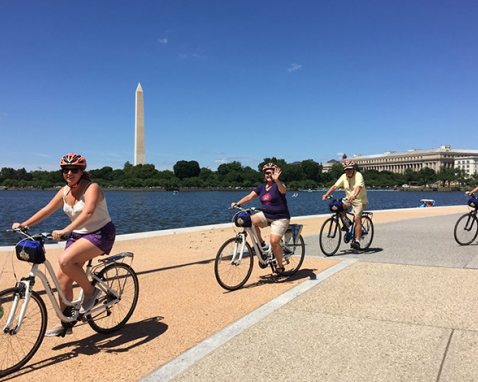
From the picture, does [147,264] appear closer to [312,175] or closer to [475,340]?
[475,340]

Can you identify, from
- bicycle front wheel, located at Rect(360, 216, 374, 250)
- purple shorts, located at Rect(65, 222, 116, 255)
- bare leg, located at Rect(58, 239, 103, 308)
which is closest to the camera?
bare leg, located at Rect(58, 239, 103, 308)

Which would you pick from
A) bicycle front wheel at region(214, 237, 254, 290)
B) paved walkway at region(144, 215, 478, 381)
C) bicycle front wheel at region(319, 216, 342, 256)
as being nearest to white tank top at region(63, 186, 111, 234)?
paved walkway at region(144, 215, 478, 381)

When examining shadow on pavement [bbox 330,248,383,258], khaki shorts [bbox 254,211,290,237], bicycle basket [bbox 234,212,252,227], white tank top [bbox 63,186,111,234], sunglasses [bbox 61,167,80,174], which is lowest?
shadow on pavement [bbox 330,248,383,258]

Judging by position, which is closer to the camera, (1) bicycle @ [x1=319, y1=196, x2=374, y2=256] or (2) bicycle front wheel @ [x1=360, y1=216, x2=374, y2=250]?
(1) bicycle @ [x1=319, y1=196, x2=374, y2=256]

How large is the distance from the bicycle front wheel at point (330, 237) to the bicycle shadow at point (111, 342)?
493 centimetres

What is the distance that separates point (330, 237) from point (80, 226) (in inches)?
242

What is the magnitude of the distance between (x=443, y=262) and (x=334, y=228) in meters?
2.23

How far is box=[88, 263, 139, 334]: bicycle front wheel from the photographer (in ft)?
15.2

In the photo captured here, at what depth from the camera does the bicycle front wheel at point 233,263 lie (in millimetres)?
6180

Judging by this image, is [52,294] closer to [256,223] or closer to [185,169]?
[256,223]

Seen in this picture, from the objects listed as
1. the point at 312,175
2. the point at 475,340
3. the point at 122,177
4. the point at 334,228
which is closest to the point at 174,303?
the point at 475,340

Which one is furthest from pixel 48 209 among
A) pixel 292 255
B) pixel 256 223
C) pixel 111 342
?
pixel 292 255

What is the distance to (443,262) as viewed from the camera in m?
8.05

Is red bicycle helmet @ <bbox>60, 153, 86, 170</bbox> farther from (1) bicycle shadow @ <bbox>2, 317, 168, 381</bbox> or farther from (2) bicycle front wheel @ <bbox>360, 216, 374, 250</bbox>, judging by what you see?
(2) bicycle front wheel @ <bbox>360, 216, 374, 250</bbox>
